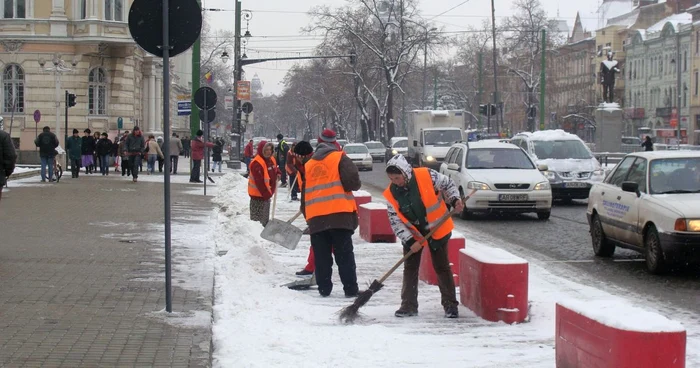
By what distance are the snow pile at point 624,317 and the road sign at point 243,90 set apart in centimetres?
4012

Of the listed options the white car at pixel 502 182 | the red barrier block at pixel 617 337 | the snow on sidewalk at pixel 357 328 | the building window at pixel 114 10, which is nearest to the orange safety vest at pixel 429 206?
the snow on sidewalk at pixel 357 328

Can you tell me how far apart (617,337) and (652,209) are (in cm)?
686

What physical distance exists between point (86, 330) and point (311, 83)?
90419mm

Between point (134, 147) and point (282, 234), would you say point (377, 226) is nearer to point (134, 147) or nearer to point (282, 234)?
point (282, 234)

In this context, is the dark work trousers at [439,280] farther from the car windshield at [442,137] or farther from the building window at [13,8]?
the building window at [13,8]

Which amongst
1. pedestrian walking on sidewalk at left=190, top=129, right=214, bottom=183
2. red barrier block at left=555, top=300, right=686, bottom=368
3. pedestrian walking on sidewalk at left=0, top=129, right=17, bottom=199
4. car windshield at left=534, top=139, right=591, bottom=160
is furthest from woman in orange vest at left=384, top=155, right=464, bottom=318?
pedestrian walking on sidewalk at left=190, top=129, right=214, bottom=183

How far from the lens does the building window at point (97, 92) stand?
Answer: 49219 millimetres

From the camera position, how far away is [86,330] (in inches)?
318

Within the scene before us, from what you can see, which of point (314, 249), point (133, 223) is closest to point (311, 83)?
point (133, 223)

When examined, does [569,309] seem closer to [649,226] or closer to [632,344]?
[632,344]

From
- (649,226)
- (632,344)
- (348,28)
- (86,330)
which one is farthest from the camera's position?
(348,28)

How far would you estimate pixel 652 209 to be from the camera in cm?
1259

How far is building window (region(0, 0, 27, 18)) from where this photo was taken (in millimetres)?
48406

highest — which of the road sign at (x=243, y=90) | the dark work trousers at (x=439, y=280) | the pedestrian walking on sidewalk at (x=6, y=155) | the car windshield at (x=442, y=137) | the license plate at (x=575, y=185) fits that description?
the road sign at (x=243, y=90)
